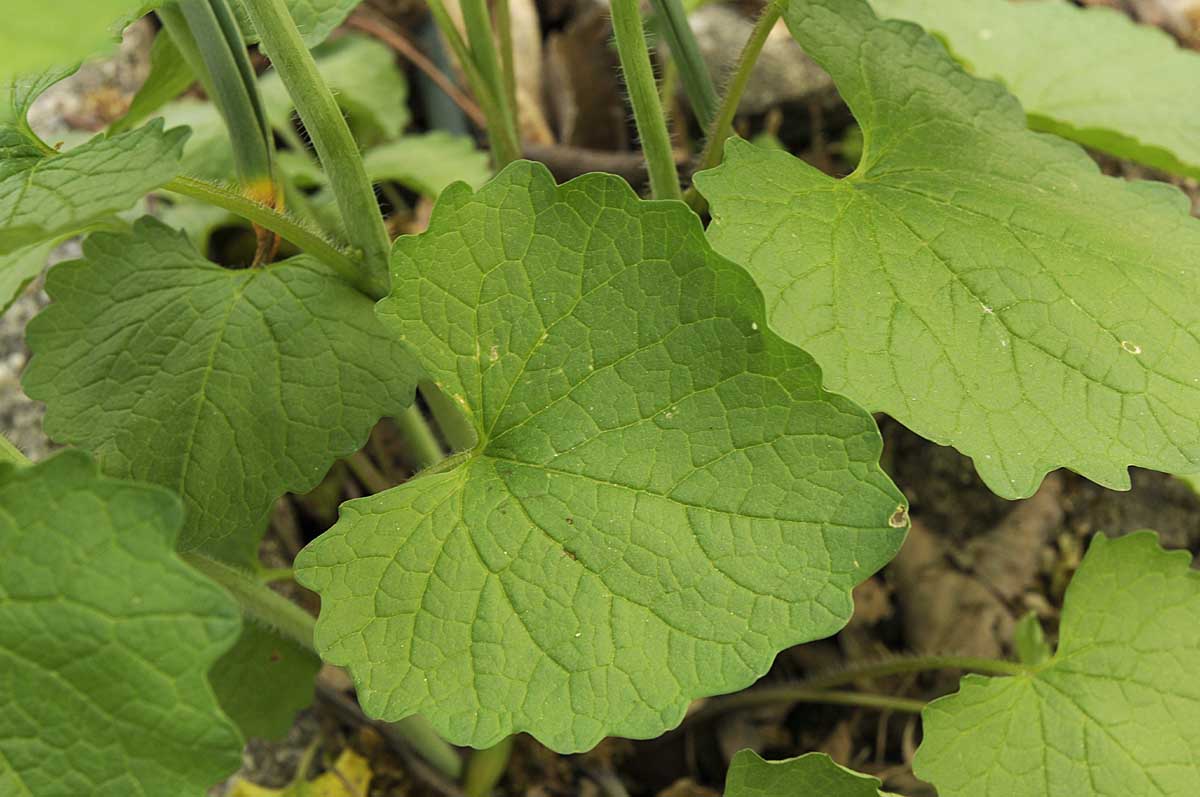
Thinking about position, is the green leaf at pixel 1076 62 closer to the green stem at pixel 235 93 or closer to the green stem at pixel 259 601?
the green stem at pixel 235 93

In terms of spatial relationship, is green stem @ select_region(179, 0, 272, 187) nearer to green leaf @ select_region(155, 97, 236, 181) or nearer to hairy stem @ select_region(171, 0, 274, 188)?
hairy stem @ select_region(171, 0, 274, 188)

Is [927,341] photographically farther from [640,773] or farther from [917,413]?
[640,773]

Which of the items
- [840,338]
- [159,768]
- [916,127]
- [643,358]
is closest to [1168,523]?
[916,127]

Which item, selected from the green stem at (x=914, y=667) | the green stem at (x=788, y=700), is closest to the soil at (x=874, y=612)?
the green stem at (x=788, y=700)

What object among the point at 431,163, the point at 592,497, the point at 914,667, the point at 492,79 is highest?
the point at 492,79

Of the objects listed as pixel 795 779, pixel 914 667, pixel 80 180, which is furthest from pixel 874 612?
pixel 80 180

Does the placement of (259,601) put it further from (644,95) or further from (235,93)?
(644,95)

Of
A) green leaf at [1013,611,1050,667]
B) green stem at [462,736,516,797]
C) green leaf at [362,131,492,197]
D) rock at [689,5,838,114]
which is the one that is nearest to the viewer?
green leaf at [1013,611,1050,667]

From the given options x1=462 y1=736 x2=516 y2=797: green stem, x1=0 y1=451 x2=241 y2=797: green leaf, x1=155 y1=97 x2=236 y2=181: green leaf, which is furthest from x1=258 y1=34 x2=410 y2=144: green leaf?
x1=0 y1=451 x2=241 y2=797: green leaf
